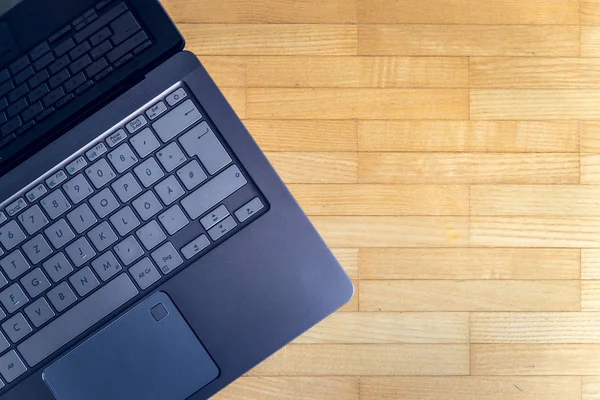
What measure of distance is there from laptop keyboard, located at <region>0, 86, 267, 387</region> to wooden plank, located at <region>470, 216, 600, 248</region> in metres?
0.29

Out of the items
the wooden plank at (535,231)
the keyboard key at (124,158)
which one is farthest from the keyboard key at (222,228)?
the wooden plank at (535,231)

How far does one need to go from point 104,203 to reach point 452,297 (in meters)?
0.41

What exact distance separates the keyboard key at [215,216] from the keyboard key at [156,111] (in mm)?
109

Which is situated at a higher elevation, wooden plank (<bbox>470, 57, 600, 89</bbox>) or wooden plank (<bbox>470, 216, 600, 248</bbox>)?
wooden plank (<bbox>470, 57, 600, 89</bbox>)

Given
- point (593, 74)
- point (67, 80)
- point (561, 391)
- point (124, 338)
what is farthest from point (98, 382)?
point (593, 74)

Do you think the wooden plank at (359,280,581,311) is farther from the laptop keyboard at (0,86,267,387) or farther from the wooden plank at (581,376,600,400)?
the laptop keyboard at (0,86,267,387)

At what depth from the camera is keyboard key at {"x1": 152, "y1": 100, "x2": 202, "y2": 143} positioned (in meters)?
0.56

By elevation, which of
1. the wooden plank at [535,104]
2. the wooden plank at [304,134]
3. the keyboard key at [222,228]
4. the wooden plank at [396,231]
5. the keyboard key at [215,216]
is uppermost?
the keyboard key at [215,216]

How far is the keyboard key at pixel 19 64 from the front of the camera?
577mm

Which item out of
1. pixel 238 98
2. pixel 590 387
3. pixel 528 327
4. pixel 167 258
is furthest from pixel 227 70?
pixel 590 387

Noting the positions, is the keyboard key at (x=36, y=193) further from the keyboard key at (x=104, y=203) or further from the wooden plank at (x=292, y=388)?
the wooden plank at (x=292, y=388)

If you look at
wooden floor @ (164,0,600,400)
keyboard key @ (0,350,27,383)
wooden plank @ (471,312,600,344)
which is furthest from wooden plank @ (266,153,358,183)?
keyboard key @ (0,350,27,383)

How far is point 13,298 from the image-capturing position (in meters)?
0.55

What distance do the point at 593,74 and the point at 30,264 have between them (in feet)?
2.20
